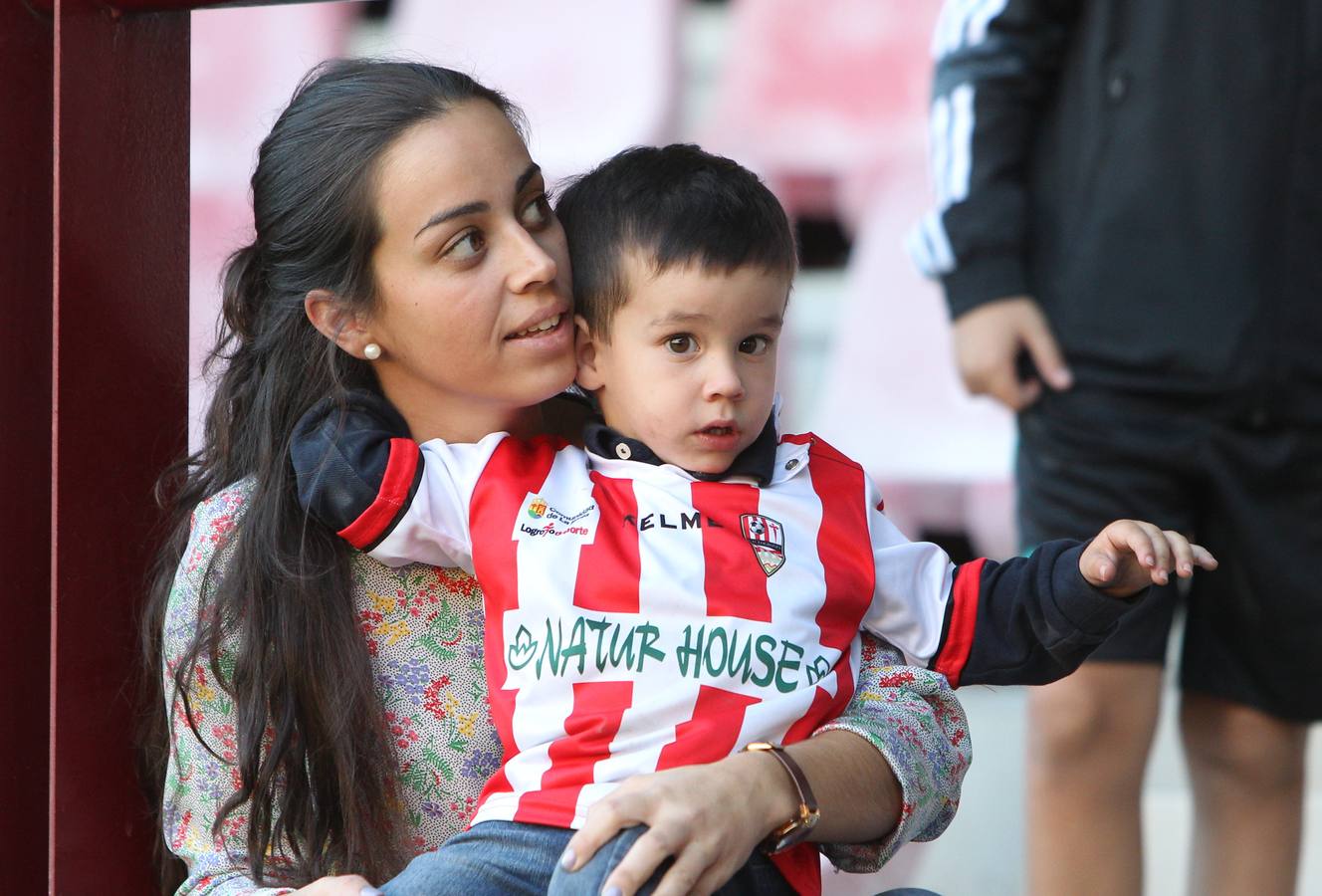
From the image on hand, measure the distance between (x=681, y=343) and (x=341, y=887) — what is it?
0.55 metres

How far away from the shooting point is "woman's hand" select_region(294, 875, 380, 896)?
1.40m

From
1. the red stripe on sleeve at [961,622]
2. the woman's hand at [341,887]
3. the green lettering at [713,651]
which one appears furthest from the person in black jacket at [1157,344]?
the woman's hand at [341,887]

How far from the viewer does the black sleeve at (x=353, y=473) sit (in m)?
1.50

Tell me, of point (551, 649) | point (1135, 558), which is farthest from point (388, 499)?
point (1135, 558)

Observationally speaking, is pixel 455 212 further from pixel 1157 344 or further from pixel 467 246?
pixel 1157 344

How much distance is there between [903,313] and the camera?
4301 millimetres

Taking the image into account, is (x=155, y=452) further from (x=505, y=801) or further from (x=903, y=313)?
(x=903, y=313)

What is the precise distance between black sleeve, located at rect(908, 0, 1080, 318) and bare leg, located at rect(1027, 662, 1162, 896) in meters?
0.57

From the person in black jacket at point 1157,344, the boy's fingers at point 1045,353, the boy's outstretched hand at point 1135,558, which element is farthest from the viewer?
the boy's fingers at point 1045,353

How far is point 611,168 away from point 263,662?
57cm

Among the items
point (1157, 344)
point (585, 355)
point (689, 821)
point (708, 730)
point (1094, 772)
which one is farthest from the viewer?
point (1094, 772)

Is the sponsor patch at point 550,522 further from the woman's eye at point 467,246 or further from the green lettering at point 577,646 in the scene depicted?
the woman's eye at point 467,246

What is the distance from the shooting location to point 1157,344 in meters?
2.29

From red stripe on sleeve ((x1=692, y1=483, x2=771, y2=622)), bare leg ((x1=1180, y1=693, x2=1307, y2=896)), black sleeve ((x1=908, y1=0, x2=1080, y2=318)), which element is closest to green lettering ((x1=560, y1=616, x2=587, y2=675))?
red stripe on sleeve ((x1=692, y1=483, x2=771, y2=622))
